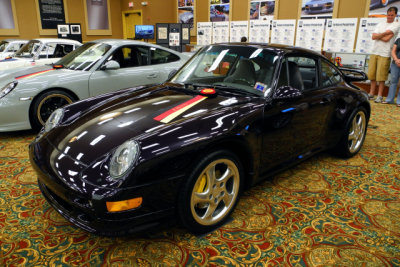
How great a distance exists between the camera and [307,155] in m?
2.71

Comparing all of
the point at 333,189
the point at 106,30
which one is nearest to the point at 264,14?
the point at 106,30

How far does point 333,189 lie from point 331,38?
660 cm

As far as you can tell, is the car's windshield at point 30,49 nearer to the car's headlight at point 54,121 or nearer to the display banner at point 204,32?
the car's headlight at point 54,121

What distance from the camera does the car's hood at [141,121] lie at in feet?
5.65

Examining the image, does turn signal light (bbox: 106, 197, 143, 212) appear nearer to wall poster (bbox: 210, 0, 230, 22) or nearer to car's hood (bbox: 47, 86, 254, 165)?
car's hood (bbox: 47, 86, 254, 165)

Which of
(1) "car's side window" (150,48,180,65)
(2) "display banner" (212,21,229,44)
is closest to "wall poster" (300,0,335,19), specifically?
(2) "display banner" (212,21,229,44)

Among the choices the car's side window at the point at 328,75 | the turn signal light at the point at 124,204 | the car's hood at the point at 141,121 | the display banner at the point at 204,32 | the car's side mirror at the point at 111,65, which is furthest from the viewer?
the display banner at the point at 204,32

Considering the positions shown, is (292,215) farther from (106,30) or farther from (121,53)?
(106,30)

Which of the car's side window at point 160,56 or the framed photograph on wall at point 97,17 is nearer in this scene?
the car's side window at point 160,56

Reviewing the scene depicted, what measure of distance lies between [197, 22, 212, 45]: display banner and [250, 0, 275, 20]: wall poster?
1.73 meters

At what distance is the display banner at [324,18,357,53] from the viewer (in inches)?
300

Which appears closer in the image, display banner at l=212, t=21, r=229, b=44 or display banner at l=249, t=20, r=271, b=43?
display banner at l=249, t=20, r=271, b=43

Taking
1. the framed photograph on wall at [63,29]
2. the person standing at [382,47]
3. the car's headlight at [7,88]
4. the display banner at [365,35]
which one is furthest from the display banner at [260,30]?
the car's headlight at [7,88]

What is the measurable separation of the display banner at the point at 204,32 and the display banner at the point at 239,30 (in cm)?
97
